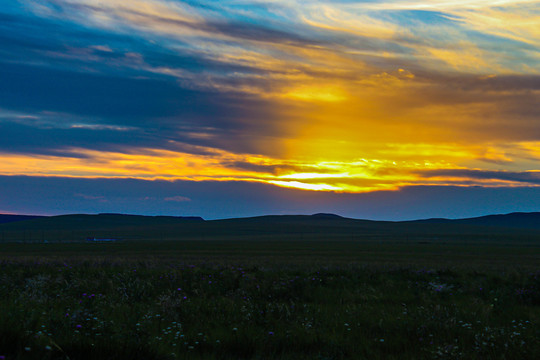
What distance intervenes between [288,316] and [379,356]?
10.4 ft

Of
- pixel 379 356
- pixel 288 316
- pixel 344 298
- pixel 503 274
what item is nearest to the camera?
pixel 379 356

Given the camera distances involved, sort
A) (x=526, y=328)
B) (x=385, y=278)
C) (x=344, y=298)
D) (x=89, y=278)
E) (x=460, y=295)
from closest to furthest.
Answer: (x=526, y=328), (x=344, y=298), (x=460, y=295), (x=89, y=278), (x=385, y=278)

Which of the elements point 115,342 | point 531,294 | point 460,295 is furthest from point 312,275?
point 115,342

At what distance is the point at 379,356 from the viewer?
8367 millimetres

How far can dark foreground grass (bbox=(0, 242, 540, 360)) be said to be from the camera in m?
8.18

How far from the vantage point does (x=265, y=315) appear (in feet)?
36.6

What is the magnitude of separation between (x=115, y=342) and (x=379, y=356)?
4.27 meters

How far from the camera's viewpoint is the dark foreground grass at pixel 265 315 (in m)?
8.18

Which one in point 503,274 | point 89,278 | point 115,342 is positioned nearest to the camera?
point 115,342

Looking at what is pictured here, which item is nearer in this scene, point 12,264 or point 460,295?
point 460,295

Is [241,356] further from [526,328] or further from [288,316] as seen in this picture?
[526,328]

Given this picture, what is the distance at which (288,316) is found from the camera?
1120 cm

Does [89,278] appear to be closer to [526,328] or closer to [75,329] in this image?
[75,329]

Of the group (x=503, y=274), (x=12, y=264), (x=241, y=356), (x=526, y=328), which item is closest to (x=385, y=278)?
(x=503, y=274)
